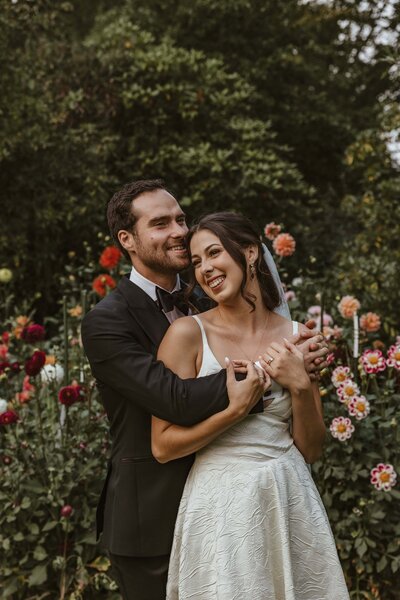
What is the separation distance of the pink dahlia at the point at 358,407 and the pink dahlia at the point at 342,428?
65 mm

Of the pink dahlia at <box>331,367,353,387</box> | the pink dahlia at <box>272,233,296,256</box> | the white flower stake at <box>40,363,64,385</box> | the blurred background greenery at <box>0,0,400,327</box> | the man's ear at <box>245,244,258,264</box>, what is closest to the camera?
the man's ear at <box>245,244,258,264</box>

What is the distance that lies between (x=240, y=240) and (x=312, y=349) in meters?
0.36

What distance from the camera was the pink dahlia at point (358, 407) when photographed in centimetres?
314

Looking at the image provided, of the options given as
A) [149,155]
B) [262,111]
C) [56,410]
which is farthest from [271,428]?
[262,111]

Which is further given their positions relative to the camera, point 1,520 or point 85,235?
point 85,235

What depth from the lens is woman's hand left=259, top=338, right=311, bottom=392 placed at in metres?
2.00

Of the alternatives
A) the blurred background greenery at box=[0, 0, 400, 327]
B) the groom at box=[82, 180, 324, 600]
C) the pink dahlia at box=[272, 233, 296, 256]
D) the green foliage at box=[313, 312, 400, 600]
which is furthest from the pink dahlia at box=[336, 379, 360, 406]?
the blurred background greenery at box=[0, 0, 400, 327]

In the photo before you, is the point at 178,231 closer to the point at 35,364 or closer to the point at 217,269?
the point at 217,269

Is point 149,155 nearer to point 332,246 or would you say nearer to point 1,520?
point 332,246

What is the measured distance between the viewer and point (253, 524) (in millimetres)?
1962

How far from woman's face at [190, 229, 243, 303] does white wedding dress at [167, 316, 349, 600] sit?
11 cm

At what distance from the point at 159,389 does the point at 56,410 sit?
202 cm

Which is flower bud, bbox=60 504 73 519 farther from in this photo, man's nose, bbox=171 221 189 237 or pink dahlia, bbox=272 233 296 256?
pink dahlia, bbox=272 233 296 256

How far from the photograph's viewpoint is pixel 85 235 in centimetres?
773
